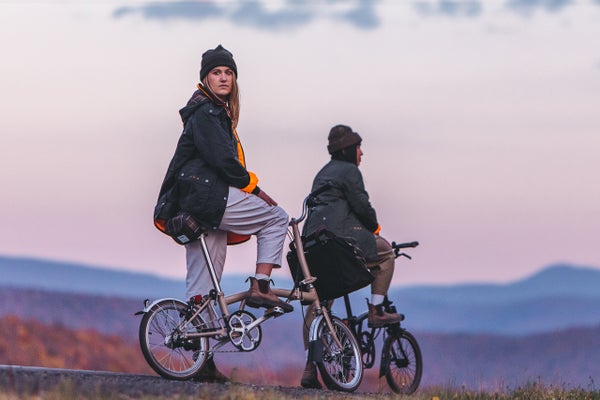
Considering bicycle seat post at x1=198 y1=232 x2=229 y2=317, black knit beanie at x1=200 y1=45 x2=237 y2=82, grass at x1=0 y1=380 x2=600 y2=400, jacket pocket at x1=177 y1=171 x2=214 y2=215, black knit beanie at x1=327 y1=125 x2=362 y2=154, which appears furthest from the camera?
black knit beanie at x1=327 y1=125 x2=362 y2=154

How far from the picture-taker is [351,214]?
1066cm

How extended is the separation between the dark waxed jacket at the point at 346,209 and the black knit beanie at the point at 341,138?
0.51 feet

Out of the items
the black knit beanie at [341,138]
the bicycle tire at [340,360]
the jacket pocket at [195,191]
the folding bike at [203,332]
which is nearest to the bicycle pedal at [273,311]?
the folding bike at [203,332]

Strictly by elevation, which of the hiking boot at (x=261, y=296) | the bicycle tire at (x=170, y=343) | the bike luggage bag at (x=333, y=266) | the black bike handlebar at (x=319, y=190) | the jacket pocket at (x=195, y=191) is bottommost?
the bicycle tire at (x=170, y=343)

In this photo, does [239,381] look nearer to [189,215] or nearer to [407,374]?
[189,215]

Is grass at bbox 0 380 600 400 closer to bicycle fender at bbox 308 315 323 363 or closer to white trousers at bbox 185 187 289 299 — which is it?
bicycle fender at bbox 308 315 323 363

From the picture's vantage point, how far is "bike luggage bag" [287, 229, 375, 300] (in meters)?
10.2

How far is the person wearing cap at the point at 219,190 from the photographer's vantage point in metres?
9.07

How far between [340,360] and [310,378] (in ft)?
1.13

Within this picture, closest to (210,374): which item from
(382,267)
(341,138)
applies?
(382,267)

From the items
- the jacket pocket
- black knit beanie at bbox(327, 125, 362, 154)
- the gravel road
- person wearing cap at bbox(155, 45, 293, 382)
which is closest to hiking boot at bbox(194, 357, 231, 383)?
person wearing cap at bbox(155, 45, 293, 382)

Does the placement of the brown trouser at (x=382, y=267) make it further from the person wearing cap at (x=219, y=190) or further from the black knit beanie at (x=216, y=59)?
the black knit beanie at (x=216, y=59)

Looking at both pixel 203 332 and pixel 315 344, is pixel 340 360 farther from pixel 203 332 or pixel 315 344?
pixel 203 332

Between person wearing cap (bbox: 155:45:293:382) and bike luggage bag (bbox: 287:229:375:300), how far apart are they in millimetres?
764
